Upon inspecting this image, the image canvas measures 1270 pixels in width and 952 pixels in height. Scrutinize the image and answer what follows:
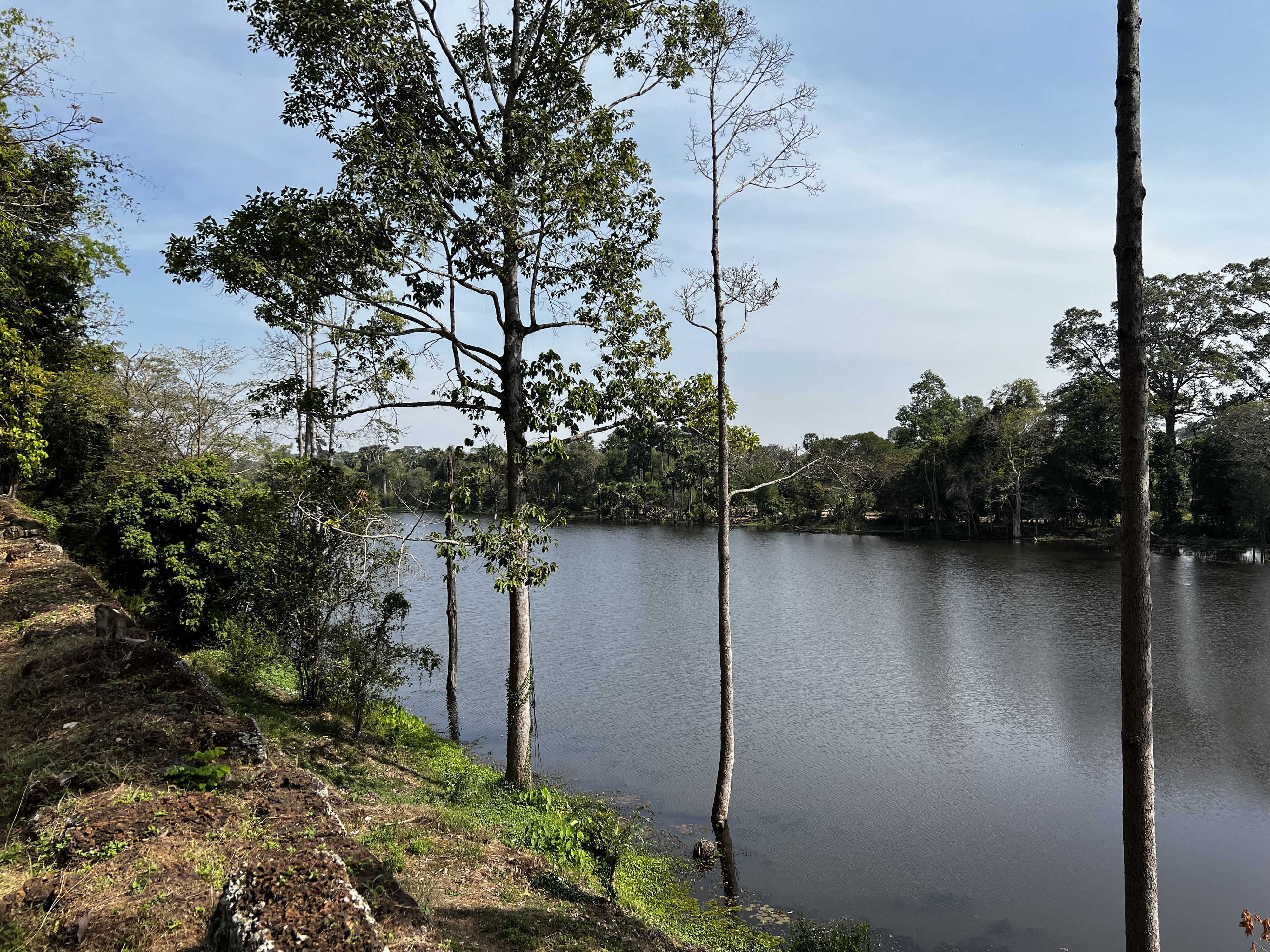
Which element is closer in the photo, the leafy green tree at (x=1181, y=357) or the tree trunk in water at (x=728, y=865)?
the tree trunk in water at (x=728, y=865)

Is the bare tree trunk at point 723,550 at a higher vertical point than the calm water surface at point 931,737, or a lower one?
higher

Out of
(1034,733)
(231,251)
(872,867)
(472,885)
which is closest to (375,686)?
(472,885)

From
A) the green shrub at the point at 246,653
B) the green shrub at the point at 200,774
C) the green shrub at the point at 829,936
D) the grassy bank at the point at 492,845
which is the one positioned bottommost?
the green shrub at the point at 829,936

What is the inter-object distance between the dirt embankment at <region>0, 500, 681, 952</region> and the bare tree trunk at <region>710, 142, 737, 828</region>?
11.3 feet

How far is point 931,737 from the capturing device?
45.2 ft

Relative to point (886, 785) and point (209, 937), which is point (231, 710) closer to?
point (209, 937)

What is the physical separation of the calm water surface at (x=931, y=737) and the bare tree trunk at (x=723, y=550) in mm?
786

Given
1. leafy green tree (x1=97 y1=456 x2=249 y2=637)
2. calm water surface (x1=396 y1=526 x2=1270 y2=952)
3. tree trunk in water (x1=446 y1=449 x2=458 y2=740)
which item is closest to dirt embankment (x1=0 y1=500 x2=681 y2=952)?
leafy green tree (x1=97 y1=456 x2=249 y2=637)

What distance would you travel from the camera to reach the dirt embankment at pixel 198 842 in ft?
10.4

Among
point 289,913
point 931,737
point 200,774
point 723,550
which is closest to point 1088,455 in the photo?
point 931,737

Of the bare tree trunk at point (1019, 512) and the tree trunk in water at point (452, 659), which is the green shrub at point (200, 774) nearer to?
the tree trunk in water at point (452, 659)

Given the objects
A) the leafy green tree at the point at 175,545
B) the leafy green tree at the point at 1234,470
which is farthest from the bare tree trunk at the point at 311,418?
the leafy green tree at the point at 1234,470

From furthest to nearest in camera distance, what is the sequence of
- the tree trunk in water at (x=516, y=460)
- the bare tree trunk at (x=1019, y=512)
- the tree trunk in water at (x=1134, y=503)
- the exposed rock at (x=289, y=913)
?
the bare tree trunk at (x=1019, y=512), the tree trunk in water at (x=516, y=460), the tree trunk in water at (x=1134, y=503), the exposed rock at (x=289, y=913)

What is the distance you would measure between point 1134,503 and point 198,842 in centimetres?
607
